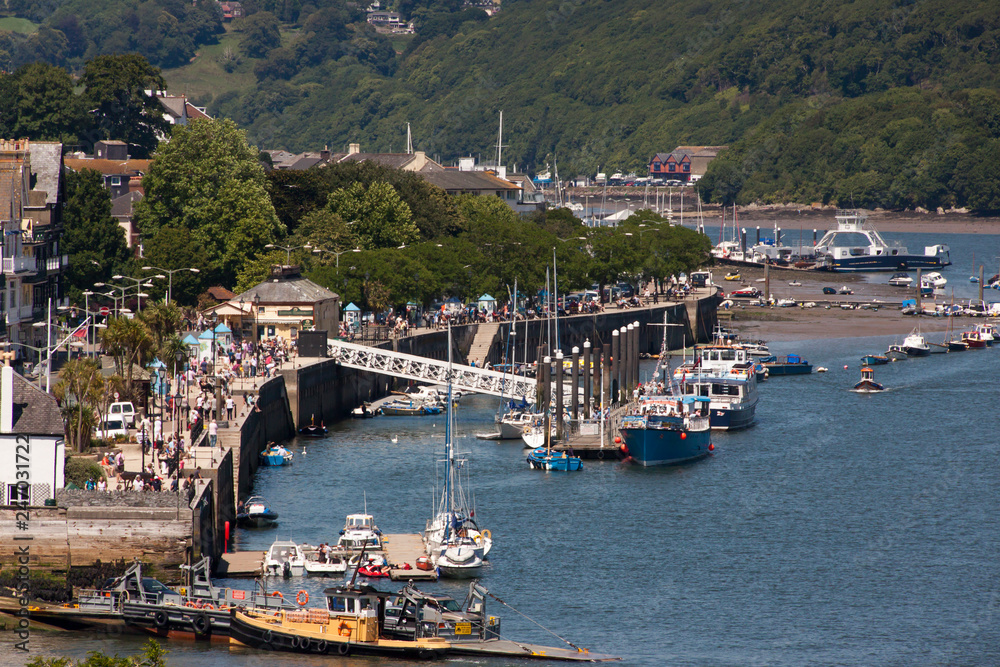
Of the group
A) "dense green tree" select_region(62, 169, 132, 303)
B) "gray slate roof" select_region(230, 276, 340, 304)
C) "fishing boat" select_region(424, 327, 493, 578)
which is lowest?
"fishing boat" select_region(424, 327, 493, 578)

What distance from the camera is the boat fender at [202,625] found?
55.2 metres

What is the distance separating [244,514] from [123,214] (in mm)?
77678

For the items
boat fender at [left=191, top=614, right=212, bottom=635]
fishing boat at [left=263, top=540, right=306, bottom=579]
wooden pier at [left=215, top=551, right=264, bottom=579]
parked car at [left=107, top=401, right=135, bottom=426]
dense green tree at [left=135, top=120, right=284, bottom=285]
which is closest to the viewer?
boat fender at [left=191, top=614, right=212, bottom=635]

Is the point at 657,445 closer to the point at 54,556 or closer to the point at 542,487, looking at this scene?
the point at 542,487

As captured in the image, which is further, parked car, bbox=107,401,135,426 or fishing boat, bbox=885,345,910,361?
fishing boat, bbox=885,345,910,361

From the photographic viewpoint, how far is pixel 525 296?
143875 millimetres

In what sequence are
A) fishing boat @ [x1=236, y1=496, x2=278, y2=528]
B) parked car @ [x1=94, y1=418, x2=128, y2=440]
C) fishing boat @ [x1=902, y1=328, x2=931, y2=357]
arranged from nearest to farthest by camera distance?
fishing boat @ [x1=236, y1=496, x2=278, y2=528], parked car @ [x1=94, y1=418, x2=128, y2=440], fishing boat @ [x1=902, y1=328, x2=931, y2=357]

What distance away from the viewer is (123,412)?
255 feet

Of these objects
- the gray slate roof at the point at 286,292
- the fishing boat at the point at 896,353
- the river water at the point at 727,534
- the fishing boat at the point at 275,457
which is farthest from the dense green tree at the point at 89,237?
the fishing boat at the point at 896,353

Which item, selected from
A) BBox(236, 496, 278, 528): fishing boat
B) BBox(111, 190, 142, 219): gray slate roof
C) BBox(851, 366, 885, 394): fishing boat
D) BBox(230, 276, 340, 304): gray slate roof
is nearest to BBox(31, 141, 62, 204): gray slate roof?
BBox(230, 276, 340, 304): gray slate roof

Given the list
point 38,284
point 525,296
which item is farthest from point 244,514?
point 525,296

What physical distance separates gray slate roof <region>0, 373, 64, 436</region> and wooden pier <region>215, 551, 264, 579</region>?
28.3ft

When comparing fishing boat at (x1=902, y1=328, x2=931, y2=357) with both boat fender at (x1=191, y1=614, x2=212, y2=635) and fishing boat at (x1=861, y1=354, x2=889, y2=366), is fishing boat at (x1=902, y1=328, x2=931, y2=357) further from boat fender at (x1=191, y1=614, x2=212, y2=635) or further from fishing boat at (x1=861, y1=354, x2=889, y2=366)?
boat fender at (x1=191, y1=614, x2=212, y2=635)

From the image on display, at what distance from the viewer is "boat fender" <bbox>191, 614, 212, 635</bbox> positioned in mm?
55250
